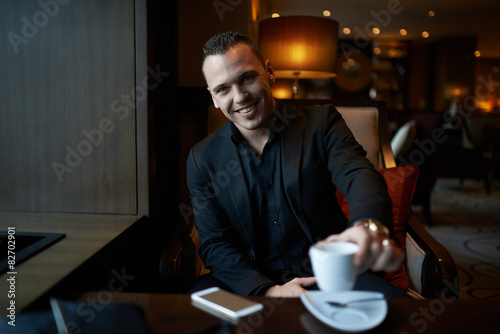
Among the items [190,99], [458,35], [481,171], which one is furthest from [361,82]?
[190,99]

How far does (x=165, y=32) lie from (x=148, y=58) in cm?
32

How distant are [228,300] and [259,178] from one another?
22.1 inches

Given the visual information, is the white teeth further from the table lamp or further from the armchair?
the table lamp

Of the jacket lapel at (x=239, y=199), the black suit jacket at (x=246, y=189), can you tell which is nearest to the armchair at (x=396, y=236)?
the black suit jacket at (x=246, y=189)

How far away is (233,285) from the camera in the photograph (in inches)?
50.9

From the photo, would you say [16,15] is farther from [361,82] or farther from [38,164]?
[361,82]

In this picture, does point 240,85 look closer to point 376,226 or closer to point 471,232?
point 376,226

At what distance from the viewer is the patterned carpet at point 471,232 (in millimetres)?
2631

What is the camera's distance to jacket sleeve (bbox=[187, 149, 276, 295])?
1.33 meters

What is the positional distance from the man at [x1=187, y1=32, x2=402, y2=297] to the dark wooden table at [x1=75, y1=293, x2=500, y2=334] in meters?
0.36

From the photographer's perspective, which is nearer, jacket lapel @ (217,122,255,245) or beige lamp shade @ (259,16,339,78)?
jacket lapel @ (217,122,255,245)

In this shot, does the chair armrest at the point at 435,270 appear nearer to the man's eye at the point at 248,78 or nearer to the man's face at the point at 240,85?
the man's face at the point at 240,85

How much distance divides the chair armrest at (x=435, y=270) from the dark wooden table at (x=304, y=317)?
269mm

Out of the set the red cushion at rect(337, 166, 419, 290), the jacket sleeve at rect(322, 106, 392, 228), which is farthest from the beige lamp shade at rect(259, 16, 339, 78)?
the jacket sleeve at rect(322, 106, 392, 228)
